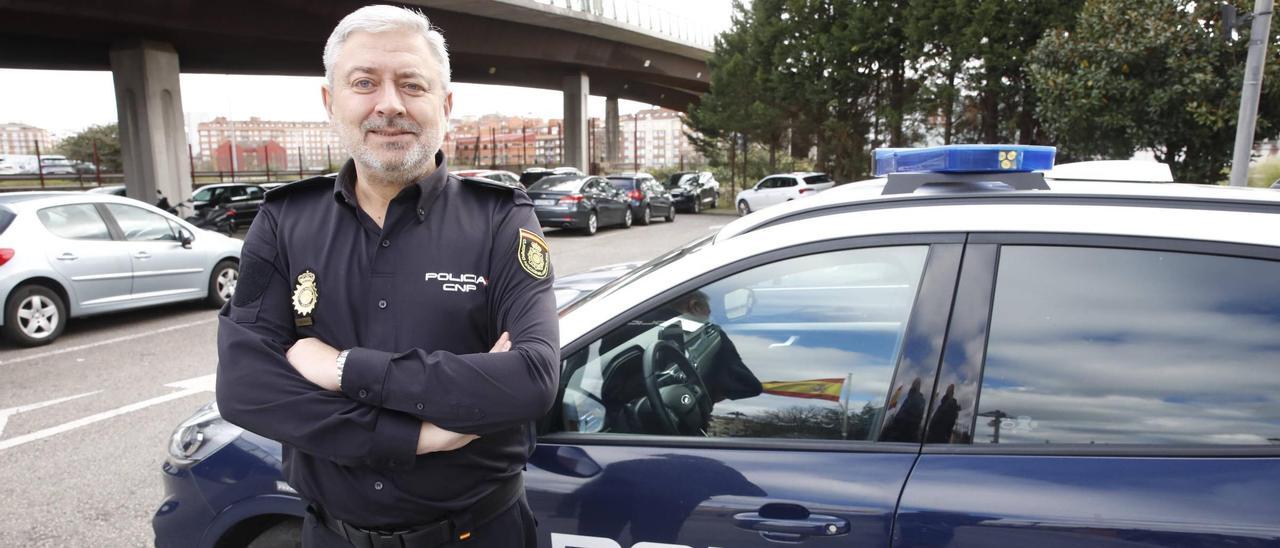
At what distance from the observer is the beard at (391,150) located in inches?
61.7

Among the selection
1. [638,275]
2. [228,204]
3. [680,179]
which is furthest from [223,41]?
[638,275]

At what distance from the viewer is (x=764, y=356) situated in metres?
1.94

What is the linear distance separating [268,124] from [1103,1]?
256 feet

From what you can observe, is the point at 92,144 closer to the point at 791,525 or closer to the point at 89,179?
the point at 89,179

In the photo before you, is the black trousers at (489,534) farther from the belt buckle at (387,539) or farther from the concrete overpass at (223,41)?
the concrete overpass at (223,41)

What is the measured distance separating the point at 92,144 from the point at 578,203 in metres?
42.7

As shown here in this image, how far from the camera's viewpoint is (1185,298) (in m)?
1.57

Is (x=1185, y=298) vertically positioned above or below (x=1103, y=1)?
below

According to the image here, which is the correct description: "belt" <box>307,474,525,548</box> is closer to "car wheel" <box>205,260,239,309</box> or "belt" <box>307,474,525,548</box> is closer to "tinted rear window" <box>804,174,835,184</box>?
"car wheel" <box>205,260,239,309</box>

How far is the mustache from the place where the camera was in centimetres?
156

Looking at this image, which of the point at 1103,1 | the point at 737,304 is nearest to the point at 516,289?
the point at 737,304

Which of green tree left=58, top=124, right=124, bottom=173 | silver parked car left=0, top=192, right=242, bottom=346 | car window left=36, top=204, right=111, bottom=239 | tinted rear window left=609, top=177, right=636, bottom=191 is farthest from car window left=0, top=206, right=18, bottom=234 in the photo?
green tree left=58, top=124, right=124, bottom=173

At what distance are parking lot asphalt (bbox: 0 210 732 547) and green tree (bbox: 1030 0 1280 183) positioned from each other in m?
10.1

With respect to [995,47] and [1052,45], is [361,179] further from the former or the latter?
[995,47]
